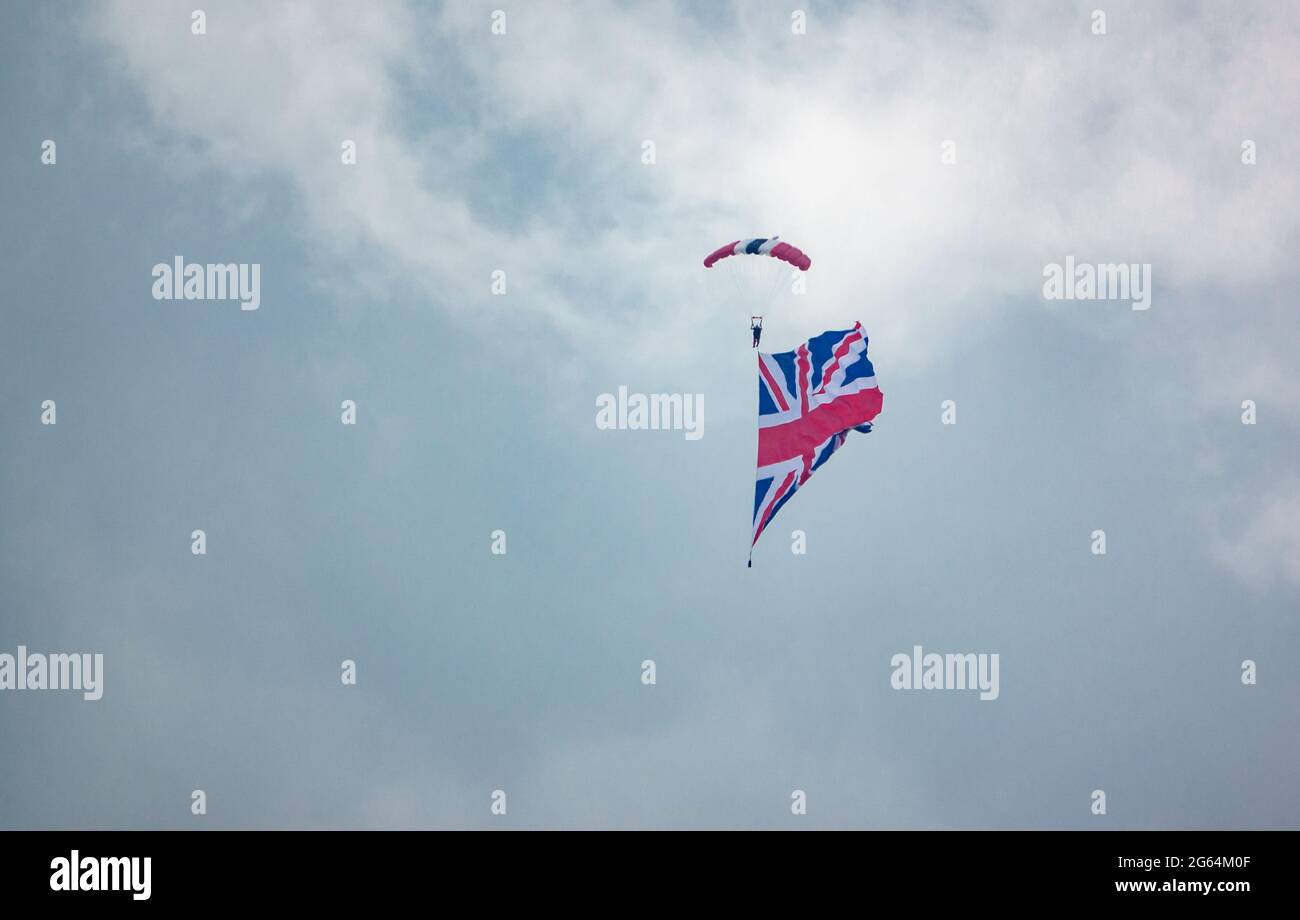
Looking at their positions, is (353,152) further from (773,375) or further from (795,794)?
(795,794)

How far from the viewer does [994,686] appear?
3847cm

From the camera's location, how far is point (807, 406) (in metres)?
31.0

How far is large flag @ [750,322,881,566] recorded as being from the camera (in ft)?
99.9

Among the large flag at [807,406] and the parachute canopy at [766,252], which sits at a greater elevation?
the parachute canopy at [766,252]

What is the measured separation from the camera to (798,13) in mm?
30953

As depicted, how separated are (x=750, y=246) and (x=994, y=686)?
16.9 m

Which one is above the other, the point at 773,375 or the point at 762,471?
the point at 773,375

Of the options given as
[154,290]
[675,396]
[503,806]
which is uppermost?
[154,290]

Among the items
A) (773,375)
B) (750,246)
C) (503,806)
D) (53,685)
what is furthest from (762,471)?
(53,685)

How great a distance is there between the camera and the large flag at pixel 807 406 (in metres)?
30.5

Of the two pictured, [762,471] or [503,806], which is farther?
[503,806]

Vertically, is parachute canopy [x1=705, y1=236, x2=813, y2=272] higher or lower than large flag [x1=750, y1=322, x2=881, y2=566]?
higher
